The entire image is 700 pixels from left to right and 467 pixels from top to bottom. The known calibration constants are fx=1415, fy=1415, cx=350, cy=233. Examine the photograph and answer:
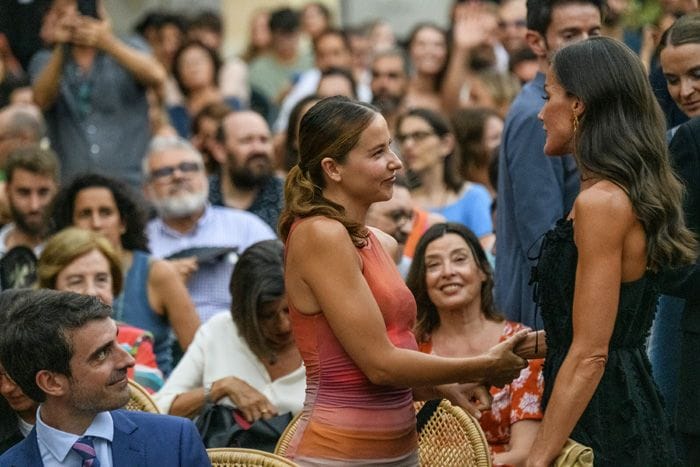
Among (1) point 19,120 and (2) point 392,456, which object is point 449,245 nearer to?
(2) point 392,456

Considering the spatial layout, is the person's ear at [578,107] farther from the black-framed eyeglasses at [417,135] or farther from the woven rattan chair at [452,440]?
the black-framed eyeglasses at [417,135]

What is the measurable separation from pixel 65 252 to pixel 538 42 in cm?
232

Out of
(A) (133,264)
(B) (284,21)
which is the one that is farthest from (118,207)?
(B) (284,21)

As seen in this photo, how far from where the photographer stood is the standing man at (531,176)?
5.32 meters

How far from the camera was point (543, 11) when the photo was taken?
5.65 metres

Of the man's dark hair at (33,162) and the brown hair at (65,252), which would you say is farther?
the man's dark hair at (33,162)

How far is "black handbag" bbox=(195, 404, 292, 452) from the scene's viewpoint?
5.46m

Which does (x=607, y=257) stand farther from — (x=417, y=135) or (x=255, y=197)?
(x=255, y=197)

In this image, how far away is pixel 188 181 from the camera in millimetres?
8336

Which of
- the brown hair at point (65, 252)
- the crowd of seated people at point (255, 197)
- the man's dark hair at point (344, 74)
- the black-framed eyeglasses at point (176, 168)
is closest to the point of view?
the crowd of seated people at point (255, 197)

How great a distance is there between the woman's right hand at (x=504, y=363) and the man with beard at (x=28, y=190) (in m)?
4.43

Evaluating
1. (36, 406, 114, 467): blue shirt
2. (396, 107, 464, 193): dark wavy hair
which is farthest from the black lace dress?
(396, 107, 464, 193): dark wavy hair

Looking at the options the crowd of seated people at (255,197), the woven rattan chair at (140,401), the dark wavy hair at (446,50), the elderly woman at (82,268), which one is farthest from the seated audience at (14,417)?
the dark wavy hair at (446,50)

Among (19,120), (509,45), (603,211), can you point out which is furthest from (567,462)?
(509,45)
